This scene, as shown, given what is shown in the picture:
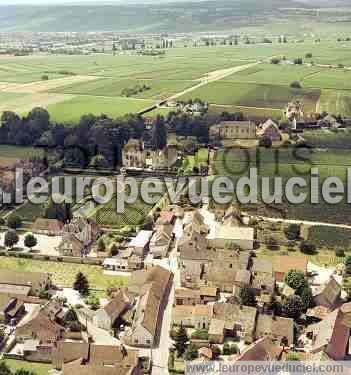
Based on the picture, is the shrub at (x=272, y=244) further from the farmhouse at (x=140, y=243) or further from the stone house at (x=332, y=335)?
the stone house at (x=332, y=335)

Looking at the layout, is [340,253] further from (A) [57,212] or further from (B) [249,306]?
(A) [57,212]

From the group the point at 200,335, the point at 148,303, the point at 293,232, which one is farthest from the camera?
the point at 293,232

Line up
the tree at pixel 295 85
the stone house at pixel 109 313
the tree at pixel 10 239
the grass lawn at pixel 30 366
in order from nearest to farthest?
the grass lawn at pixel 30 366 < the stone house at pixel 109 313 < the tree at pixel 10 239 < the tree at pixel 295 85

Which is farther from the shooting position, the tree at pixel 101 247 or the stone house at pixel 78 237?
the tree at pixel 101 247

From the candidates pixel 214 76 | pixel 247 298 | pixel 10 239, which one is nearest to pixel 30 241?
pixel 10 239

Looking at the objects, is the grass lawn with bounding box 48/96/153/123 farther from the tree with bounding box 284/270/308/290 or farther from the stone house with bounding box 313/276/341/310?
the stone house with bounding box 313/276/341/310

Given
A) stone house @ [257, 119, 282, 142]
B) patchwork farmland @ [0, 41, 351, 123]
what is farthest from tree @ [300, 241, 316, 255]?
patchwork farmland @ [0, 41, 351, 123]

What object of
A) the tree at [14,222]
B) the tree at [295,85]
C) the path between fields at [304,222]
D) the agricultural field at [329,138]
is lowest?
the path between fields at [304,222]

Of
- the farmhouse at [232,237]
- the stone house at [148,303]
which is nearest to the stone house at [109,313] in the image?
the stone house at [148,303]
